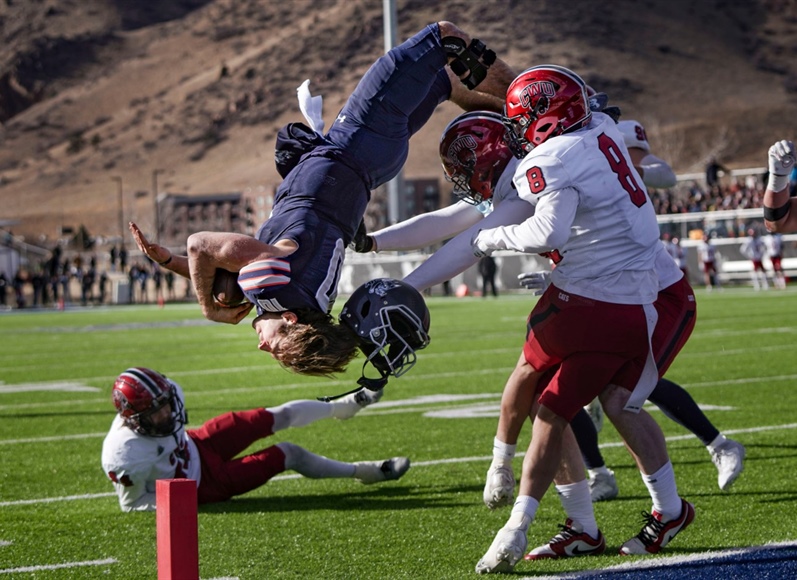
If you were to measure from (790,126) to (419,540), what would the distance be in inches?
3712

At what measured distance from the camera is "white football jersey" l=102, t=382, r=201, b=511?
674cm

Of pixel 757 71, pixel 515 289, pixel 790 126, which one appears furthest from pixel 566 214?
pixel 757 71

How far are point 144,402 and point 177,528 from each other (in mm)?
3113

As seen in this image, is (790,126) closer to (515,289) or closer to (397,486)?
(515,289)

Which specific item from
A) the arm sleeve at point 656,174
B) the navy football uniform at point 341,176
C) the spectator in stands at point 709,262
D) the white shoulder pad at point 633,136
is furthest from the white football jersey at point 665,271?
the spectator in stands at point 709,262

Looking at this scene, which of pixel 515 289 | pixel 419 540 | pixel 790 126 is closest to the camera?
pixel 419 540

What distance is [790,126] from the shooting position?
3735 inches

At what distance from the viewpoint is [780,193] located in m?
6.59

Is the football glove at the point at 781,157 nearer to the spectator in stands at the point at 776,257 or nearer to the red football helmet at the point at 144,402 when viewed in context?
the red football helmet at the point at 144,402

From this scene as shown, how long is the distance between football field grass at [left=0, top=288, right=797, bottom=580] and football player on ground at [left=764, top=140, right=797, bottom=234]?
53.2 inches

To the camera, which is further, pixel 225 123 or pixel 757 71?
pixel 225 123

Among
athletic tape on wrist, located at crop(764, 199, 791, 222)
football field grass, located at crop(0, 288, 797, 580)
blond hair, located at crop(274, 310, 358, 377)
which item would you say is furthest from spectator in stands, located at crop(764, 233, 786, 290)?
blond hair, located at crop(274, 310, 358, 377)

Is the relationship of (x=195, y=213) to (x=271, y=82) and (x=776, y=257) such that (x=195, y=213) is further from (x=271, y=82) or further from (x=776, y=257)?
(x=776, y=257)

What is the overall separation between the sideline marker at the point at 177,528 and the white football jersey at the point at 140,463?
119 inches
